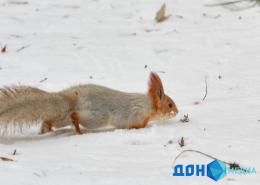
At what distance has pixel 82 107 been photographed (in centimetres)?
515

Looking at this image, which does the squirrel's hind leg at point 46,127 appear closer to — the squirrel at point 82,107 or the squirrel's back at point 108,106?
the squirrel at point 82,107

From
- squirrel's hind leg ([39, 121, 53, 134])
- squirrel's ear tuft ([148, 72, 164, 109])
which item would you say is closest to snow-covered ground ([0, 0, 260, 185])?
squirrel's hind leg ([39, 121, 53, 134])

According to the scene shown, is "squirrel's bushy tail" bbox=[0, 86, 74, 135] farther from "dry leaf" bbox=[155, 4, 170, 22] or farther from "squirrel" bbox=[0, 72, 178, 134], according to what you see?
"dry leaf" bbox=[155, 4, 170, 22]

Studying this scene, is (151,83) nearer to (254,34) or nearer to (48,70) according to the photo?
(48,70)

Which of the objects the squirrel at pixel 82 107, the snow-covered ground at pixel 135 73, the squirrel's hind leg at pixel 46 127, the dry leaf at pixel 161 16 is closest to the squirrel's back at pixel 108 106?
the squirrel at pixel 82 107

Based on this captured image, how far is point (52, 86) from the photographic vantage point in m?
6.76

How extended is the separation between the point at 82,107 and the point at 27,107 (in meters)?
0.49

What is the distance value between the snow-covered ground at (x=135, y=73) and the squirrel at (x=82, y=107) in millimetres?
135

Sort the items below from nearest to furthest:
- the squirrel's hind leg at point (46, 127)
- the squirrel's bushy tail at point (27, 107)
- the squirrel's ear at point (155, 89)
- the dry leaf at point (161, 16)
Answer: the squirrel's bushy tail at point (27, 107), the squirrel's hind leg at point (46, 127), the squirrel's ear at point (155, 89), the dry leaf at point (161, 16)

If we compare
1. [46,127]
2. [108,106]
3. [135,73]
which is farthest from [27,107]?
[135,73]

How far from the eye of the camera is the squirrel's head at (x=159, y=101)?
18.0 ft

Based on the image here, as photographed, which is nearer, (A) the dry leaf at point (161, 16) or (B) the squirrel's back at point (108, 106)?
(B) the squirrel's back at point (108, 106)

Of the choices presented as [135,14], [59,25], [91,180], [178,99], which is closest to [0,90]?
[91,180]

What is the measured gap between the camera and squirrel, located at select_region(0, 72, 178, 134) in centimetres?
484
